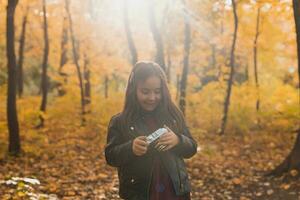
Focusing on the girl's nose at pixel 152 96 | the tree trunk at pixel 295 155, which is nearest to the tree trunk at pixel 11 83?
the tree trunk at pixel 295 155

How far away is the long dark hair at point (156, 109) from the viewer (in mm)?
2822

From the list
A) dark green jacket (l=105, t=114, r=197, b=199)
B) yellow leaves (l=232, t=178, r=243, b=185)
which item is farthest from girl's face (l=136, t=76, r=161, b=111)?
yellow leaves (l=232, t=178, r=243, b=185)

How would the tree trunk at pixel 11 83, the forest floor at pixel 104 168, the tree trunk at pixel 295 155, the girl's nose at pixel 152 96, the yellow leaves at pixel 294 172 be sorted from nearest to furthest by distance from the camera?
the girl's nose at pixel 152 96, the forest floor at pixel 104 168, the tree trunk at pixel 295 155, the yellow leaves at pixel 294 172, the tree trunk at pixel 11 83

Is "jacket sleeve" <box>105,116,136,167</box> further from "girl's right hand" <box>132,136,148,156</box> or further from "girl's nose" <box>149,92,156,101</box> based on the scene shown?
"girl's nose" <box>149,92,156,101</box>

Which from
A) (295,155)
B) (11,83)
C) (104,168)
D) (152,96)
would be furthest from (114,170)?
(152,96)

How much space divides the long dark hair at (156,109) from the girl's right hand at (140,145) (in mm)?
279

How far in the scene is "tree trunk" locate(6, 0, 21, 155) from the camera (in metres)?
9.80

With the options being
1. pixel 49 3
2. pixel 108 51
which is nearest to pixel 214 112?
pixel 108 51

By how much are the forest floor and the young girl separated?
2309mm

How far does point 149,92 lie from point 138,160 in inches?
18.3

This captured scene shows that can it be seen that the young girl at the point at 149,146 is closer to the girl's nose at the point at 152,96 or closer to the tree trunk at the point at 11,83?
the girl's nose at the point at 152,96

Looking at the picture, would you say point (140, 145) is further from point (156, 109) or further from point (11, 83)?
point (11, 83)

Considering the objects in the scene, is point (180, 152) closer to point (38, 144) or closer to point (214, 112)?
point (38, 144)

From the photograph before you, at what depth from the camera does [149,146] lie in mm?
2668
